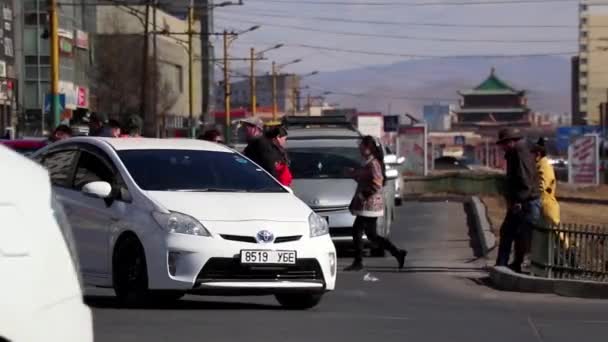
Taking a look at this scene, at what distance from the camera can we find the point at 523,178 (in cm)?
1708

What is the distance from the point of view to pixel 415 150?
60.2m

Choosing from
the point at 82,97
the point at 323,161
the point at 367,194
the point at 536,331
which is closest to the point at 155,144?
the point at 536,331

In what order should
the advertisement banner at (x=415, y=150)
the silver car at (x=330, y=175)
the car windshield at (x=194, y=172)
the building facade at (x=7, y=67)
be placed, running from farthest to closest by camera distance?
the building facade at (x=7, y=67) < the advertisement banner at (x=415, y=150) < the silver car at (x=330, y=175) < the car windshield at (x=194, y=172)

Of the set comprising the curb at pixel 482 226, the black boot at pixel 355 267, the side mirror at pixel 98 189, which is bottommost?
the curb at pixel 482 226

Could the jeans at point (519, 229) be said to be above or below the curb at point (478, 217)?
above

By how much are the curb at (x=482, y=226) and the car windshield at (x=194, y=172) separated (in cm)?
833

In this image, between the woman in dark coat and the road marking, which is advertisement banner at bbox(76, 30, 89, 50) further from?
the road marking

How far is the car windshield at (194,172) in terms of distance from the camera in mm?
12797

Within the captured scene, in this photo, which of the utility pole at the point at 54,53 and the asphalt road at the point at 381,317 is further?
the utility pole at the point at 54,53

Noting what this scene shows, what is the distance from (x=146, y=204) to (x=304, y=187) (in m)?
8.71

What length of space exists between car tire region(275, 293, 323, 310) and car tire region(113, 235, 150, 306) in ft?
4.22

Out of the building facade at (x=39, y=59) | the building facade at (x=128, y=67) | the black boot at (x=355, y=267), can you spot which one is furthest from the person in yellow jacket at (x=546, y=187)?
the building facade at (x=39, y=59)

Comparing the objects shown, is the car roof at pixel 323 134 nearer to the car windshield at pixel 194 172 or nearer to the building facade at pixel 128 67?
the car windshield at pixel 194 172

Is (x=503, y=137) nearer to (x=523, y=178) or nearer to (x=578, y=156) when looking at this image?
(x=523, y=178)
